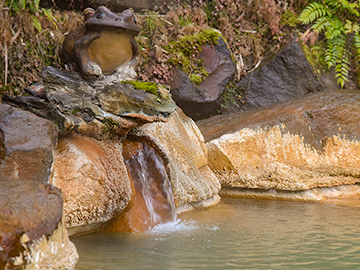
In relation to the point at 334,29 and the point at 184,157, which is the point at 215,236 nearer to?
the point at 184,157

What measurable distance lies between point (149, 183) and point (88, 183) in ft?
3.03

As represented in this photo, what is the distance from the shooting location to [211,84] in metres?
6.52

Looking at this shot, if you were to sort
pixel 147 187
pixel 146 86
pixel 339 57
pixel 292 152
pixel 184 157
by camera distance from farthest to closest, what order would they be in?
pixel 339 57 → pixel 292 152 → pixel 184 157 → pixel 147 187 → pixel 146 86

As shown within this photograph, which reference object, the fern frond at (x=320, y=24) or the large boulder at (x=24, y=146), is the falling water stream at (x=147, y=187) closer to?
the large boulder at (x=24, y=146)

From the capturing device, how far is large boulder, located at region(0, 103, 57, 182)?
7.30ft

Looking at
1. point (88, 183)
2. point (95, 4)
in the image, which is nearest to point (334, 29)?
A: point (95, 4)

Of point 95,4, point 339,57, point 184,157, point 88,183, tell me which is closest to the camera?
point 88,183

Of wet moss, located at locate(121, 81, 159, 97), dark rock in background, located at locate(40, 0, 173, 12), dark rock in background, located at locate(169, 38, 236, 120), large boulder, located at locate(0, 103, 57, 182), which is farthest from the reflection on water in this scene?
dark rock in background, located at locate(40, 0, 173, 12)

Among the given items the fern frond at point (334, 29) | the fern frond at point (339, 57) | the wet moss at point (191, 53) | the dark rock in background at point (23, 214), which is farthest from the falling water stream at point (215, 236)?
the fern frond at point (334, 29)

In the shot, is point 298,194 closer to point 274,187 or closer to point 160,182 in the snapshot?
point 274,187

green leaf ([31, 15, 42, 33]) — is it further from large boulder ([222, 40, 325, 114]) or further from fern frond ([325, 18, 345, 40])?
fern frond ([325, 18, 345, 40])

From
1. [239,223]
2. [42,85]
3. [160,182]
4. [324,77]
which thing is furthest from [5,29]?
[324,77]

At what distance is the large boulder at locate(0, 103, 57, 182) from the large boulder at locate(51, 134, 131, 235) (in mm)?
269

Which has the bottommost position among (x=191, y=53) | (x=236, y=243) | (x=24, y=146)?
(x=236, y=243)
